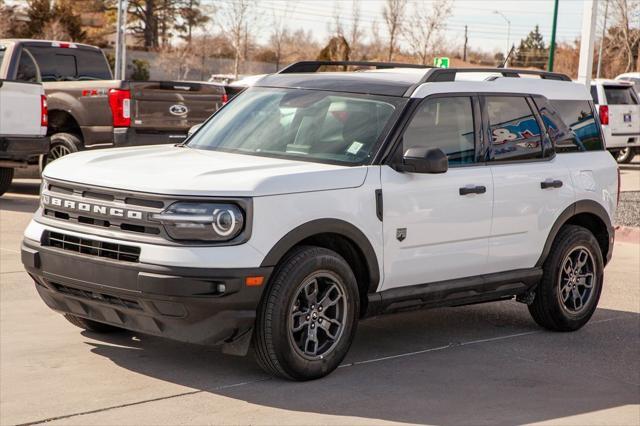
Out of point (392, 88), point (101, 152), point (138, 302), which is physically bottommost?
point (138, 302)

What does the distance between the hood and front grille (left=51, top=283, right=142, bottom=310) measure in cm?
61

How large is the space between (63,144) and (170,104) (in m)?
1.55

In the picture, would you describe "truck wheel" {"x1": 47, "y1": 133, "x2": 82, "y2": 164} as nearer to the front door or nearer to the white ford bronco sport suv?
the white ford bronco sport suv

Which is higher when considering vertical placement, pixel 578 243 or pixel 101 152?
pixel 101 152

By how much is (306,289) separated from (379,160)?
3.17ft

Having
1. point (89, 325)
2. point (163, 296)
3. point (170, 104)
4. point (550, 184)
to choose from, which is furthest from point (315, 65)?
point (170, 104)

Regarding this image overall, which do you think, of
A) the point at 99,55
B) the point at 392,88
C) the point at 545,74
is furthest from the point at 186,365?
the point at 99,55

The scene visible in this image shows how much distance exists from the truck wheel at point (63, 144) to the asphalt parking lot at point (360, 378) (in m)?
6.69

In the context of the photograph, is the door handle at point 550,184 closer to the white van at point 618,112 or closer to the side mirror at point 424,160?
the side mirror at point 424,160

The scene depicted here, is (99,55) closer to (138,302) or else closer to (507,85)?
(507,85)

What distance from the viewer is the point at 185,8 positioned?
80.4 metres

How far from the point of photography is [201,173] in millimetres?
6086

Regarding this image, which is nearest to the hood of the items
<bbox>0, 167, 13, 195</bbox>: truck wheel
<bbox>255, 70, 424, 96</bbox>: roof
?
<bbox>255, 70, 424, 96</bbox>: roof

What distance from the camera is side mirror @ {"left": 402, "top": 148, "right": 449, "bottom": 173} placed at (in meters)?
6.61
